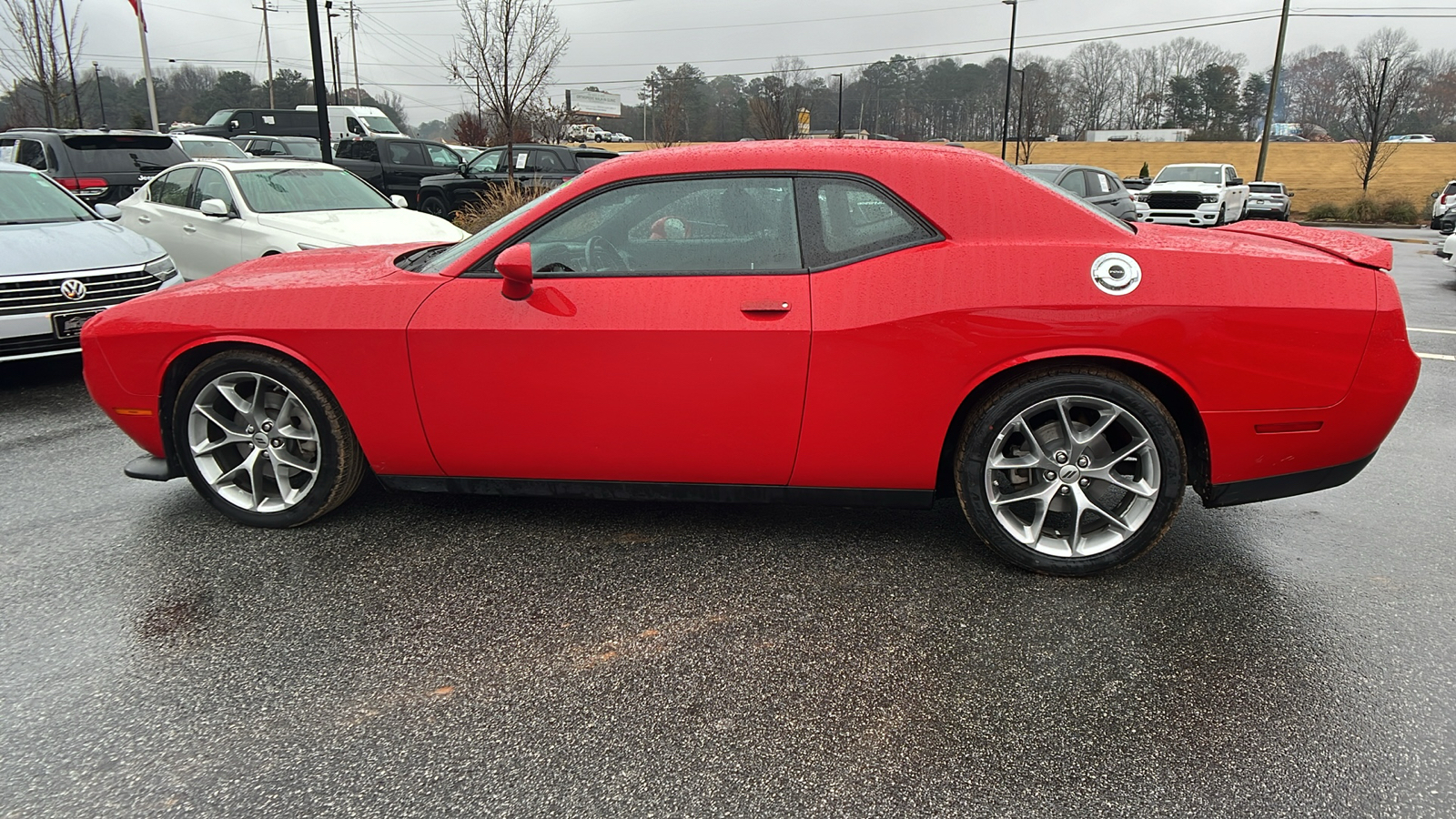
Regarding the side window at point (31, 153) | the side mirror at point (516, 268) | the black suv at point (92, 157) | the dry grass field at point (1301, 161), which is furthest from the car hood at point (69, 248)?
the dry grass field at point (1301, 161)

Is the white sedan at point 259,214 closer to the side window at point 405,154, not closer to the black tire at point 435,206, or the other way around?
the black tire at point 435,206

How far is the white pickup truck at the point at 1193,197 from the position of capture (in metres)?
21.3

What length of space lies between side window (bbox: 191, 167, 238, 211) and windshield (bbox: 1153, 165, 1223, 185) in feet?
73.9

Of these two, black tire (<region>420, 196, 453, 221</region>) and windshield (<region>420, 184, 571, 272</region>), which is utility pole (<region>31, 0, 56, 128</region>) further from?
windshield (<region>420, 184, 571, 272</region>)

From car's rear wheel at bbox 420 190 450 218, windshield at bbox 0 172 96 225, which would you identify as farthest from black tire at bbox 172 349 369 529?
car's rear wheel at bbox 420 190 450 218

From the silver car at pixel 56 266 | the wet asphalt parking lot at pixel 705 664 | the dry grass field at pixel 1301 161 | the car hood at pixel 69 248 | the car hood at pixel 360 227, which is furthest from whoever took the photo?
Result: the dry grass field at pixel 1301 161

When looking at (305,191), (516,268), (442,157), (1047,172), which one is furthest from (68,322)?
(442,157)

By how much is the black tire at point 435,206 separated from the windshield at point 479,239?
41.7 ft

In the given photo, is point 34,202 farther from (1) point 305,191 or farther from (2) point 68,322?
(1) point 305,191

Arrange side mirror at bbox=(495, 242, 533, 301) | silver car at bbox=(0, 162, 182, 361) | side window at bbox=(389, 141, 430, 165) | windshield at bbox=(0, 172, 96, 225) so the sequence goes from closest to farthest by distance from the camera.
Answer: side mirror at bbox=(495, 242, 533, 301)
silver car at bbox=(0, 162, 182, 361)
windshield at bbox=(0, 172, 96, 225)
side window at bbox=(389, 141, 430, 165)

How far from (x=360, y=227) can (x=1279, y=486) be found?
778cm

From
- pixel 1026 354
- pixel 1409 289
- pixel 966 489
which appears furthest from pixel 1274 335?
pixel 1409 289

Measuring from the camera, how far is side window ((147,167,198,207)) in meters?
8.99

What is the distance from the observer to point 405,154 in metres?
18.5
